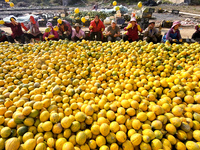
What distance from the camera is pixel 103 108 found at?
240cm

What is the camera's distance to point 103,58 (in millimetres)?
4426

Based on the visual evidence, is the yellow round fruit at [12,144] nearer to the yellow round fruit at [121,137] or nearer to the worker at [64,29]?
the yellow round fruit at [121,137]

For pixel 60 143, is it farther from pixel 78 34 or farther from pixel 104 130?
pixel 78 34

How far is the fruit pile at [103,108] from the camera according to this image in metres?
1.86

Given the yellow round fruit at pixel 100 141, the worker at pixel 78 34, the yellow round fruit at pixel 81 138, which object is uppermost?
the worker at pixel 78 34

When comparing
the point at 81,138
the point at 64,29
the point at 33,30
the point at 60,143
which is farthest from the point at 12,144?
the point at 33,30

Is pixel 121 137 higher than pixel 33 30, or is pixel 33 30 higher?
pixel 33 30

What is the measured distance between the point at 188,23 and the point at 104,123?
16.6m

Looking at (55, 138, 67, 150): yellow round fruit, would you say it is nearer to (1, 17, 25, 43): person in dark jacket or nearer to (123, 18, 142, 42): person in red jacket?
(123, 18, 142, 42): person in red jacket

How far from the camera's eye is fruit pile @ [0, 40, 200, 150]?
1.86 m

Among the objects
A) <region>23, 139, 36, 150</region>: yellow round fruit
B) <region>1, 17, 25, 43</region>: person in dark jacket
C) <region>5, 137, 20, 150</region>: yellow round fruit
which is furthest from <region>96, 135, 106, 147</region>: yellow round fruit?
<region>1, 17, 25, 43</region>: person in dark jacket

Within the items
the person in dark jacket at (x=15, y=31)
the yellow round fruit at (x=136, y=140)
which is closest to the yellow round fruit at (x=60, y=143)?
the yellow round fruit at (x=136, y=140)

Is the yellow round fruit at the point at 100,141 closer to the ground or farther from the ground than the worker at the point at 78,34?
closer to the ground

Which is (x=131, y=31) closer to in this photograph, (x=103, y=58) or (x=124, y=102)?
(x=103, y=58)
